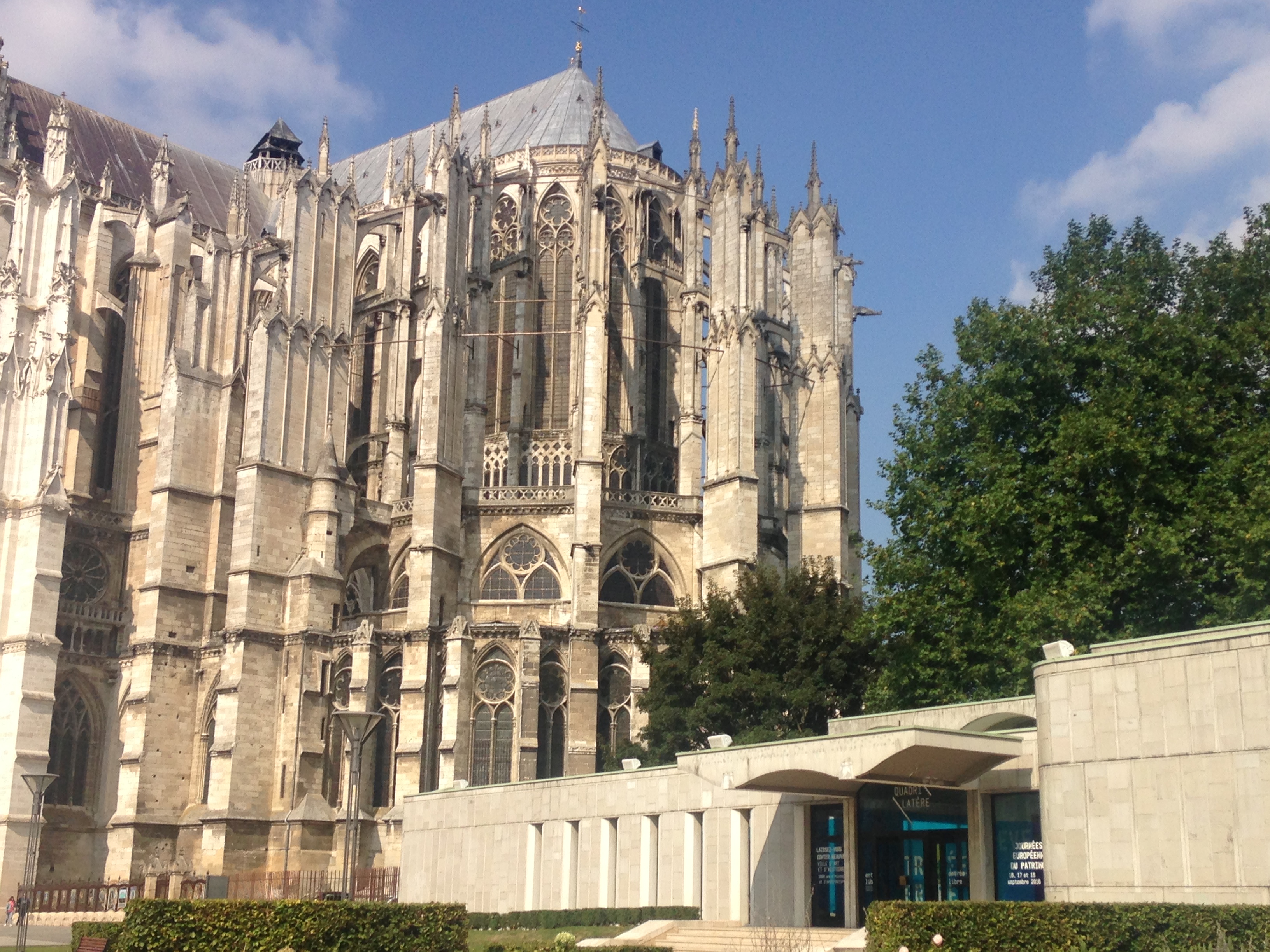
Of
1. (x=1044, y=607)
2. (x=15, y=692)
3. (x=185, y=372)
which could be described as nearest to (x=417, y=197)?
(x=185, y=372)

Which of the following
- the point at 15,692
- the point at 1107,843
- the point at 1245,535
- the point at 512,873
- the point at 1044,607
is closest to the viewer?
the point at 1107,843

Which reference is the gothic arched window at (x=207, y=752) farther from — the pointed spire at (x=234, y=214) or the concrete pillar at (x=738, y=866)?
the concrete pillar at (x=738, y=866)

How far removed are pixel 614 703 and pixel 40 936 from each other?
54.4 feet

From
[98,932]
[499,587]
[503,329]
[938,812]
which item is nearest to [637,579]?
[499,587]

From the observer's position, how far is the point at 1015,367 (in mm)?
32688

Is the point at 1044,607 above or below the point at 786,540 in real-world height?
below

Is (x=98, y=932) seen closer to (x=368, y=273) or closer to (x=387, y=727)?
(x=387, y=727)

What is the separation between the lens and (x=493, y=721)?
44.8 m

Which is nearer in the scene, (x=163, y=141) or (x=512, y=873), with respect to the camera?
(x=512, y=873)

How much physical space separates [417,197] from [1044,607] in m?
31.9

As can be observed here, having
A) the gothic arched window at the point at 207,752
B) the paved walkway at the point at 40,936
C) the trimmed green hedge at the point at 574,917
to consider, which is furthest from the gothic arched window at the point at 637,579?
the paved walkway at the point at 40,936

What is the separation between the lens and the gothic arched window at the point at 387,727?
151 feet

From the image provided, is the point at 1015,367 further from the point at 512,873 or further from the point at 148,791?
the point at 148,791

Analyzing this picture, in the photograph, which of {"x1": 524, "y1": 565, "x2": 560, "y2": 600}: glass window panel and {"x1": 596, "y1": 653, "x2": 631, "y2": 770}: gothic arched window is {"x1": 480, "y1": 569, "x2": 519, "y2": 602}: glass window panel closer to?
{"x1": 524, "y1": 565, "x2": 560, "y2": 600}: glass window panel
